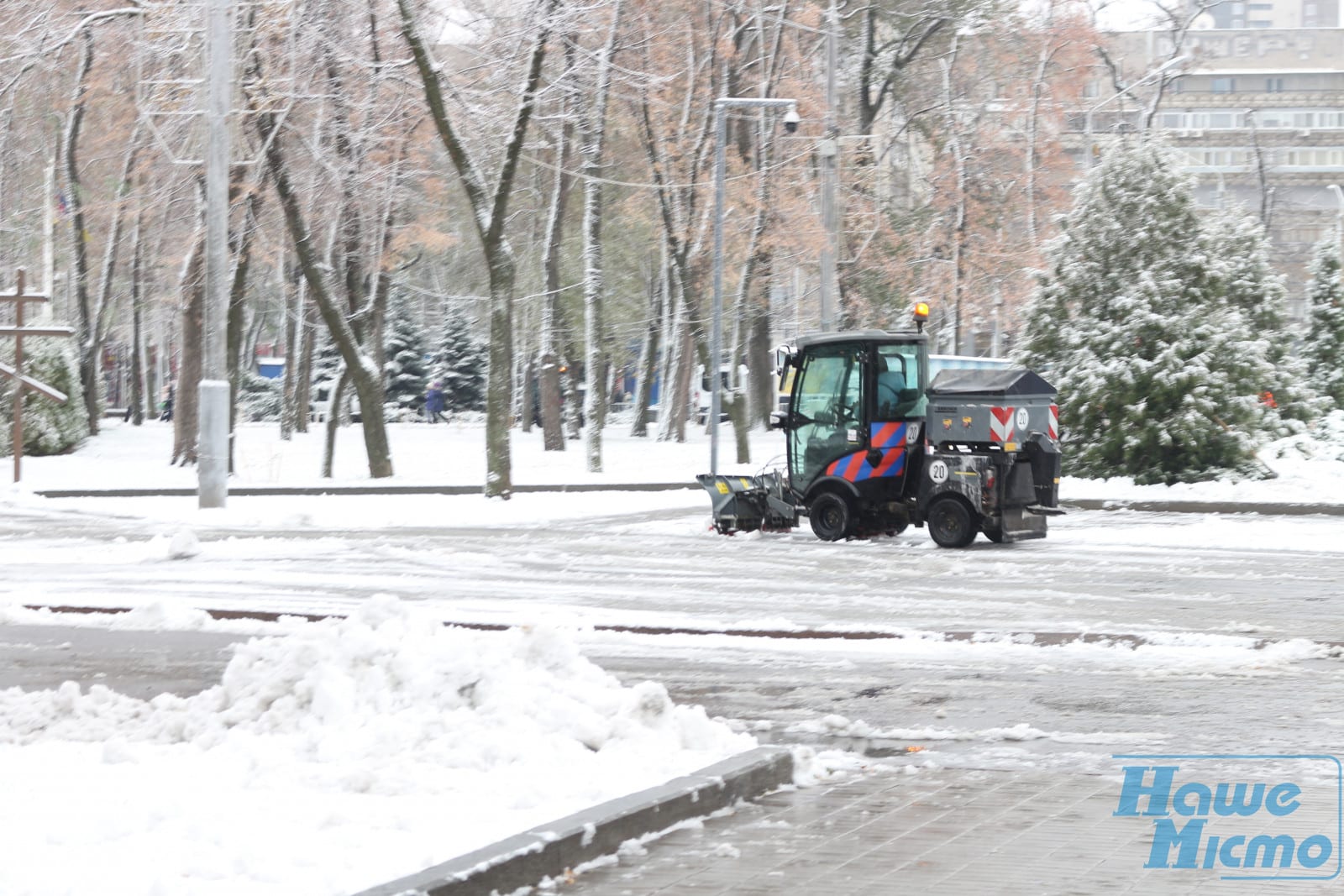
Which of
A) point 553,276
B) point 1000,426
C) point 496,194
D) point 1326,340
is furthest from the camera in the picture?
point 553,276

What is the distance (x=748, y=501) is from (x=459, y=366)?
2119 inches

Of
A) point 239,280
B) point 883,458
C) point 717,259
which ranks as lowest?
point 883,458

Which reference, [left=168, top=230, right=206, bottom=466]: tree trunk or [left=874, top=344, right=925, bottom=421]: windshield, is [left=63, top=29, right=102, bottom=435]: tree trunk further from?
Answer: [left=874, top=344, right=925, bottom=421]: windshield

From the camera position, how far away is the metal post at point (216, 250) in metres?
22.9

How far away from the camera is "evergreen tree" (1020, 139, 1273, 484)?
1056 inches

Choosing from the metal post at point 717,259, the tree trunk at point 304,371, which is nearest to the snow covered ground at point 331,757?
the metal post at point 717,259

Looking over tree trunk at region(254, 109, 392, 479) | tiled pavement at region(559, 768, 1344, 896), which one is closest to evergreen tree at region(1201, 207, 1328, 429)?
tree trunk at region(254, 109, 392, 479)

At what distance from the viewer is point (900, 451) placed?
20.9m

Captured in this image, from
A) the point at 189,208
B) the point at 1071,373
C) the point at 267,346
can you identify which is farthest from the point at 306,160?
the point at 267,346

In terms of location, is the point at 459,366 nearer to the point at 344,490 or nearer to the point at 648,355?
the point at 648,355

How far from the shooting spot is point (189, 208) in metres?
36.2

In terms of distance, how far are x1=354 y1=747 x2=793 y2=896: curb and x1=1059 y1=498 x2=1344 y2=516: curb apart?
18.7 meters

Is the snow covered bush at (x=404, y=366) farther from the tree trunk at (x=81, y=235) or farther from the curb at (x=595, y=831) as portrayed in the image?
the curb at (x=595, y=831)

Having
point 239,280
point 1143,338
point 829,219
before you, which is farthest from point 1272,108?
point 239,280
